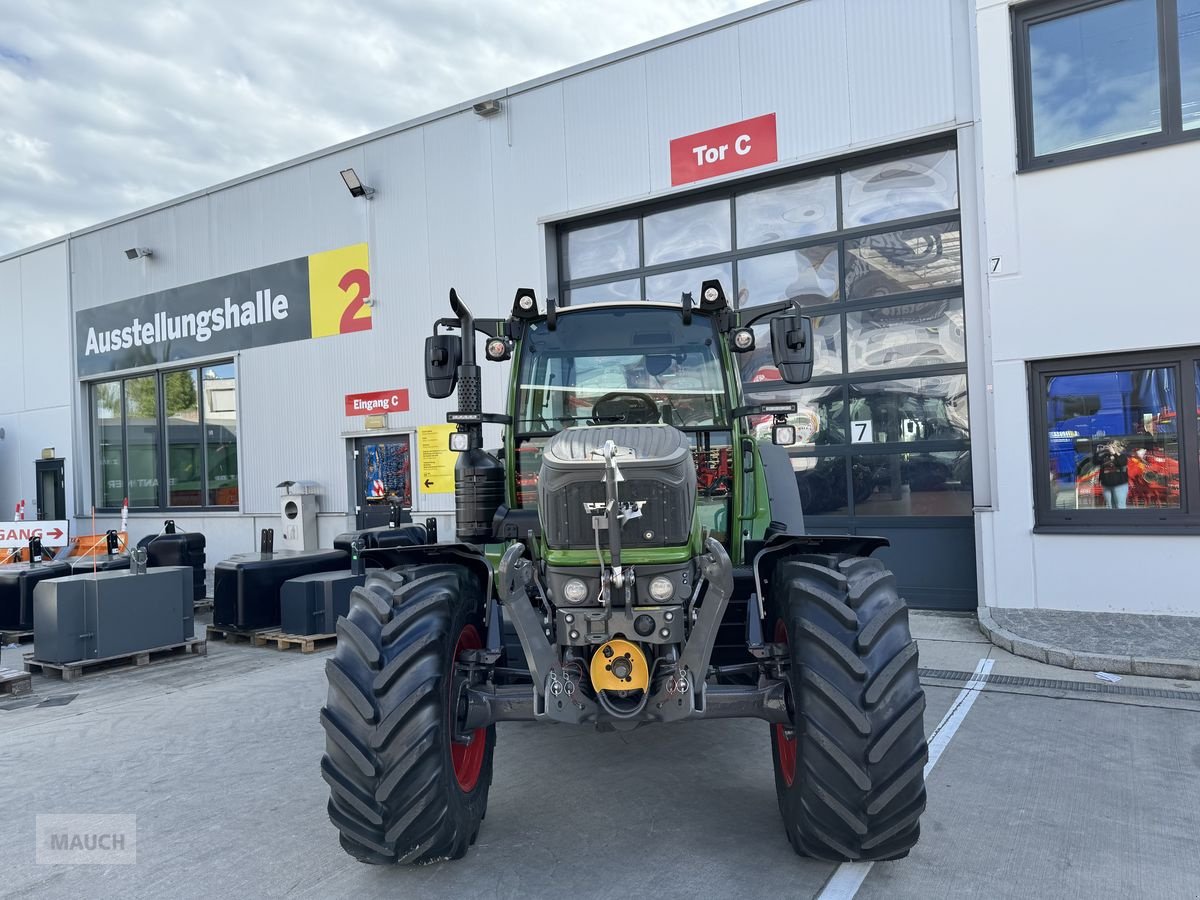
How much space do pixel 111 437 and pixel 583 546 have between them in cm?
1577

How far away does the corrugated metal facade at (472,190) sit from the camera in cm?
865

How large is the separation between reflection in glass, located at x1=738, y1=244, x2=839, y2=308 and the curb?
4136 mm

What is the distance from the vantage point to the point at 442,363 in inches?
175

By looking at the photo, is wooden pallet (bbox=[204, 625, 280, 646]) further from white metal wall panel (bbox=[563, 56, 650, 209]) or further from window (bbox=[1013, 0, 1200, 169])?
window (bbox=[1013, 0, 1200, 169])

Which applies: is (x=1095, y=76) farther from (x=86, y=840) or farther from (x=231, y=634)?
(x=231, y=634)

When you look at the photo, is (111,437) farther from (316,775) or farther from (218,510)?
(316,775)

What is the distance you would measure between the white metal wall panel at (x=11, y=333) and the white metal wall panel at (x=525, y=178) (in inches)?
478

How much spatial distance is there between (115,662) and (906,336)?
824 cm

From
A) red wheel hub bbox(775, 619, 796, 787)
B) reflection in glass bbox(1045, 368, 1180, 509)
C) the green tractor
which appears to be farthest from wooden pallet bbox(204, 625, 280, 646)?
reflection in glass bbox(1045, 368, 1180, 509)

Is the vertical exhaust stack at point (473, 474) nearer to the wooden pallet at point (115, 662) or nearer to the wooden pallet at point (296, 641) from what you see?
the wooden pallet at point (296, 641)

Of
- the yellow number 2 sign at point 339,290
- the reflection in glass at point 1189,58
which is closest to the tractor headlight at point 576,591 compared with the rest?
the reflection in glass at point 1189,58

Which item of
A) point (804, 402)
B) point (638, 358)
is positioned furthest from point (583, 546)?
point (804, 402)

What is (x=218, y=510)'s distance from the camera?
14172mm

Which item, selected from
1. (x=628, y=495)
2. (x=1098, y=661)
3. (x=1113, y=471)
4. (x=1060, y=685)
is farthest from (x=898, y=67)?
(x=628, y=495)
